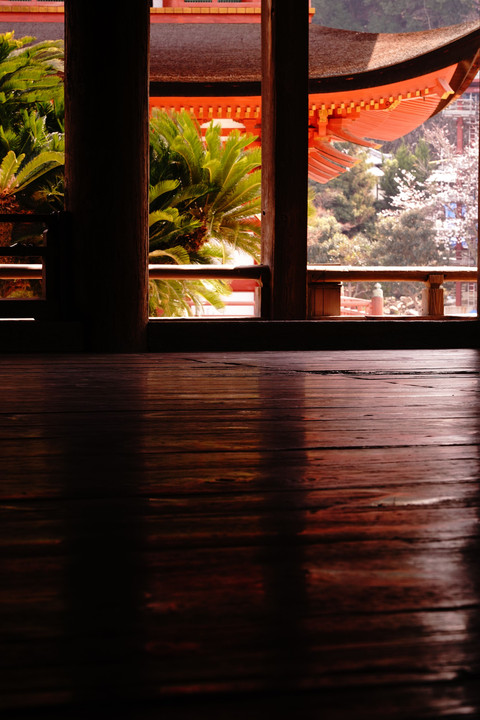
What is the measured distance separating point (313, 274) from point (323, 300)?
0.52 metres

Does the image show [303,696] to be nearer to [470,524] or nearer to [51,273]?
[470,524]

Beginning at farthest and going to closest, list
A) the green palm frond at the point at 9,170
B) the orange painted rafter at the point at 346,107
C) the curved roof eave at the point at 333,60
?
the orange painted rafter at the point at 346,107 → the curved roof eave at the point at 333,60 → the green palm frond at the point at 9,170

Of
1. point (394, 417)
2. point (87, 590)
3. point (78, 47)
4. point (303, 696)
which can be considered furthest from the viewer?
point (78, 47)

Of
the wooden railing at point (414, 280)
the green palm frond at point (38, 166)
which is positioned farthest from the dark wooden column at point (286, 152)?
the green palm frond at point (38, 166)

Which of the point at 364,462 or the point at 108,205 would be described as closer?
the point at 364,462

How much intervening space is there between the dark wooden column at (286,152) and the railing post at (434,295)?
2.14 metres

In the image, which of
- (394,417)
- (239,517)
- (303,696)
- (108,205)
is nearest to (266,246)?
(108,205)

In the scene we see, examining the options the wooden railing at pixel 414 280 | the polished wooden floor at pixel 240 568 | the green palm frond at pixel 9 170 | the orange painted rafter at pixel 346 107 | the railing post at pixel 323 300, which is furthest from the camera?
the orange painted rafter at pixel 346 107

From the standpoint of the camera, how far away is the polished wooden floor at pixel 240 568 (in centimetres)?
48

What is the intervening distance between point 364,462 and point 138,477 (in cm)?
30

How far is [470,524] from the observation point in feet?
2.71

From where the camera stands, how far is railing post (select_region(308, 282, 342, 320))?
6.12 metres

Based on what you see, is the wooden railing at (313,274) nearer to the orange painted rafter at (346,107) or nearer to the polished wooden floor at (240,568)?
the polished wooden floor at (240,568)

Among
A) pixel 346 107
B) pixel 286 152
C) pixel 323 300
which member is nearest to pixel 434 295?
pixel 323 300
